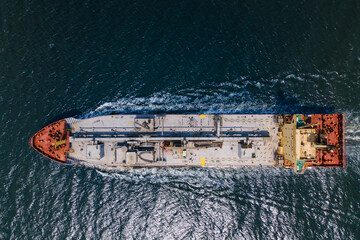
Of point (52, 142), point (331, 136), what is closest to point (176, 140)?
point (52, 142)

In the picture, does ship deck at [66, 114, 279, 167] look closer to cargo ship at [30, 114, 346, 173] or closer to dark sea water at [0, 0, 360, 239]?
cargo ship at [30, 114, 346, 173]

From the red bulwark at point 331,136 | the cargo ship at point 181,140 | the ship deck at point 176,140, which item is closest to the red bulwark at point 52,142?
the cargo ship at point 181,140

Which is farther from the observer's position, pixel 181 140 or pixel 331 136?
pixel 181 140

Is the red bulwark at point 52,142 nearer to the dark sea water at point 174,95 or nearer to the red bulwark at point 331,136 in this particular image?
the dark sea water at point 174,95

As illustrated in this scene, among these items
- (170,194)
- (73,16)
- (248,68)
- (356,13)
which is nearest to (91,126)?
(170,194)

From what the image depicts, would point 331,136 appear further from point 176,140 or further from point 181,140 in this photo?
point 176,140

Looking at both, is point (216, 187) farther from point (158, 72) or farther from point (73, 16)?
point (73, 16)
